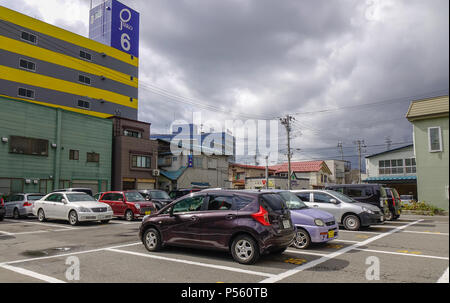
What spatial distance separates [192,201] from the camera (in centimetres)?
812

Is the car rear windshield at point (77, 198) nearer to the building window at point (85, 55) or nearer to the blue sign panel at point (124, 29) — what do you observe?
the building window at point (85, 55)

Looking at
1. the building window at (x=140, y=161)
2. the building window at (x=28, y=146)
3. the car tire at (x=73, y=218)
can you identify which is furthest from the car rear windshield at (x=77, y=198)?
the building window at (x=140, y=161)

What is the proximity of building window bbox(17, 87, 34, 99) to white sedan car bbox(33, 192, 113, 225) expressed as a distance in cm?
2252

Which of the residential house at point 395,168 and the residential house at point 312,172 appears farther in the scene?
the residential house at point 312,172

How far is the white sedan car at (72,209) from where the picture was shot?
14.7m

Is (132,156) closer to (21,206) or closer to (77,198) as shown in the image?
(21,206)

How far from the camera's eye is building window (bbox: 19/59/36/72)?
3384cm

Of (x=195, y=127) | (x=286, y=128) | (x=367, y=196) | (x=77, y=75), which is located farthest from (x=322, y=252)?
(x=195, y=127)

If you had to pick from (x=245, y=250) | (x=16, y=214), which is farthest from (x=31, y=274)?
(x=16, y=214)

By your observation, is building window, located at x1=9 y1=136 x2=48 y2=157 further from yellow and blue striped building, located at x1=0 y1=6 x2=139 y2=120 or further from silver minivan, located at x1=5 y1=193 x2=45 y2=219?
yellow and blue striped building, located at x1=0 y1=6 x2=139 y2=120

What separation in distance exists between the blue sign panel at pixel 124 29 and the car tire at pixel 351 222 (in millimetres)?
42203

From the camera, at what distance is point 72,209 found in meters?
14.9
